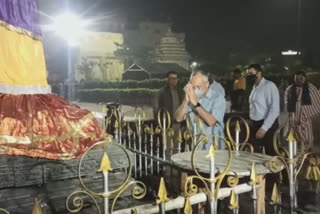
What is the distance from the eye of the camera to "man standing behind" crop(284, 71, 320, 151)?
6465 millimetres

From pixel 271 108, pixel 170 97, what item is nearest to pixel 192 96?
pixel 271 108

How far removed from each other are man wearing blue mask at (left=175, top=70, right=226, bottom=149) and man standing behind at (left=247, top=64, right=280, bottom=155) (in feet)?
3.92

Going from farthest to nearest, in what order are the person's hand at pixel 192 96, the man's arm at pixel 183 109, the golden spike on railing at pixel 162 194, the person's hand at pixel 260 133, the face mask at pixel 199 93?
the person's hand at pixel 260 133 → the face mask at pixel 199 93 → the man's arm at pixel 183 109 → the person's hand at pixel 192 96 → the golden spike on railing at pixel 162 194

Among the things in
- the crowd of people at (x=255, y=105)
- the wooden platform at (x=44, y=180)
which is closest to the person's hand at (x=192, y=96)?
the crowd of people at (x=255, y=105)

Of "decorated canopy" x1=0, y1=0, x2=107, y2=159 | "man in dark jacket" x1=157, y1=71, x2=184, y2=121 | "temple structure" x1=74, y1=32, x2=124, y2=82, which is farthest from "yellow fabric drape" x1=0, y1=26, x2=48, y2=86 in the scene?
"temple structure" x1=74, y1=32, x2=124, y2=82

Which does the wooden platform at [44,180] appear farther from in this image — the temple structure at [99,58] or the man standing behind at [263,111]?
the temple structure at [99,58]

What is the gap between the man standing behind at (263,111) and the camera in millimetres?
5410

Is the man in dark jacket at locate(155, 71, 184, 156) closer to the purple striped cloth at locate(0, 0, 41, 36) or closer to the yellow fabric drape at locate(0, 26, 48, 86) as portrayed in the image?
the yellow fabric drape at locate(0, 26, 48, 86)

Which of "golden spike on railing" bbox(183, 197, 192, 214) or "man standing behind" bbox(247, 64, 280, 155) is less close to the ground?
"man standing behind" bbox(247, 64, 280, 155)

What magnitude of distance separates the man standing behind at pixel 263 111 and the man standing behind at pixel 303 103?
1.06 meters

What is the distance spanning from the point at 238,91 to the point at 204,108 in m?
5.69

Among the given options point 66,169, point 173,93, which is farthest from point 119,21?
point 66,169

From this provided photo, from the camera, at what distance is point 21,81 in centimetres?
469

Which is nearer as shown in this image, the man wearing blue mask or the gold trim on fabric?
the man wearing blue mask
